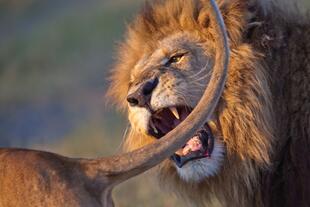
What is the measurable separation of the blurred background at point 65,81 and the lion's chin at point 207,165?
1323 millimetres

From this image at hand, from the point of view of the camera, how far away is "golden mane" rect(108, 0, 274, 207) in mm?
4832

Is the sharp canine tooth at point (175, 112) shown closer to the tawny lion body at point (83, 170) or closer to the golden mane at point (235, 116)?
the golden mane at point (235, 116)

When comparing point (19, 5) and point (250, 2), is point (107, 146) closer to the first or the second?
point (250, 2)

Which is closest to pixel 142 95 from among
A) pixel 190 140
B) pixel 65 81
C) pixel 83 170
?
pixel 190 140

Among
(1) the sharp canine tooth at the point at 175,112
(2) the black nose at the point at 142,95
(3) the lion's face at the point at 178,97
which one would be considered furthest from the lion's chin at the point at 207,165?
(2) the black nose at the point at 142,95

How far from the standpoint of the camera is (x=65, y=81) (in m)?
16.9

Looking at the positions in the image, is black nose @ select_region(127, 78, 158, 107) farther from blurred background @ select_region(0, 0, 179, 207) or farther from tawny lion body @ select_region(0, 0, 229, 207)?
blurred background @ select_region(0, 0, 179, 207)

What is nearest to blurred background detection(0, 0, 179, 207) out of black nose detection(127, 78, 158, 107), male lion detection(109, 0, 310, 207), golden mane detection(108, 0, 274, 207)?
golden mane detection(108, 0, 274, 207)

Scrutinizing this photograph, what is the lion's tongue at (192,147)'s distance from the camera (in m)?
4.82

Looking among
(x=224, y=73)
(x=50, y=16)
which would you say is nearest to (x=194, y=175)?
(x=224, y=73)

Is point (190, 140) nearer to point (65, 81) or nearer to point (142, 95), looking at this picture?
point (142, 95)

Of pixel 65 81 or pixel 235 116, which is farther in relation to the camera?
pixel 65 81

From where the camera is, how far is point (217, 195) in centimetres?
→ 499

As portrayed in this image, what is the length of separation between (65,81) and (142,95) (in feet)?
40.0
